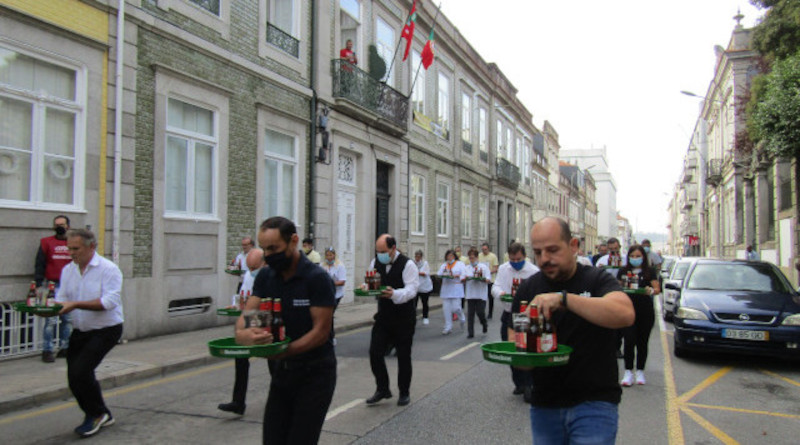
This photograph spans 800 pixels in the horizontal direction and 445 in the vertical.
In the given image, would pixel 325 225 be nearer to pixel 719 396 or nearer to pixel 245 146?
A: pixel 245 146

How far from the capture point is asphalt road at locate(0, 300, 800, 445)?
5438 millimetres

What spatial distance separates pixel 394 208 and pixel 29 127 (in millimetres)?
13174

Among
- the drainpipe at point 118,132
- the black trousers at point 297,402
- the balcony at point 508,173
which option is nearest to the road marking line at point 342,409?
the black trousers at point 297,402

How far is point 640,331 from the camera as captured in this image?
757 centimetres

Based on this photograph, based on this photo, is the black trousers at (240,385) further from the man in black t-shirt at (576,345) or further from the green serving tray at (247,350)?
the man in black t-shirt at (576,345)

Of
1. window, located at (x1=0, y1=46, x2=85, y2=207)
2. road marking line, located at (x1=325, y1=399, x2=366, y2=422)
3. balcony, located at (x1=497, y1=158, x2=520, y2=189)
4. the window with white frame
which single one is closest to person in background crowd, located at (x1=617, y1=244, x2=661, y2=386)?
road marking line, located at (x1=325, y1=399, x2=366, y2=422)

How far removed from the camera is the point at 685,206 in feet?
236

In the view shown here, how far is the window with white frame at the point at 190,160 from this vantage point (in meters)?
11.6

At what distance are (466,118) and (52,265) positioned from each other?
22.8 metres

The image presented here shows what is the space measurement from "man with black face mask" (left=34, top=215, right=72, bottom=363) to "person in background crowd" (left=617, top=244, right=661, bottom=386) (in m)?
7.60

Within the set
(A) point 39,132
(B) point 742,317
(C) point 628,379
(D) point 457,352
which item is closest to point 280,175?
(A) point 39,132

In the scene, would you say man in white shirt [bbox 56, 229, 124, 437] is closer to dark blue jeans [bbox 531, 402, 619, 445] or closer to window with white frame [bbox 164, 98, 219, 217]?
dark blue jeans [bbox 531, 402, 619, 445]

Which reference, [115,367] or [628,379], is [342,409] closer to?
[115,367]

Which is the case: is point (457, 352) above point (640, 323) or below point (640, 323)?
below
